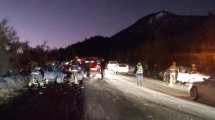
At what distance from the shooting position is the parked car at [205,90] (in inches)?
1012

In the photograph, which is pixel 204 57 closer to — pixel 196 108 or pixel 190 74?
pixel 190 74

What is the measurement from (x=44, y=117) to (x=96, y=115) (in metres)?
1.86

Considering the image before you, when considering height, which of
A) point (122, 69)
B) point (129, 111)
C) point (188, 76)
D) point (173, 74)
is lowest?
point (129, 111)

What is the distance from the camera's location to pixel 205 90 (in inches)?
1039

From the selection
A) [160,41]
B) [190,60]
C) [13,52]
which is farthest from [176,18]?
[13,52]

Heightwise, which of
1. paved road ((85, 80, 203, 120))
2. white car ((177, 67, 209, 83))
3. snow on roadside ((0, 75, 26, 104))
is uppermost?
white car ((177, 67, 209, 83))

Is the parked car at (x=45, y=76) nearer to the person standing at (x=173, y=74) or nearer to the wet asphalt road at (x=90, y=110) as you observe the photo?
the person standing at (x=173, y=74)

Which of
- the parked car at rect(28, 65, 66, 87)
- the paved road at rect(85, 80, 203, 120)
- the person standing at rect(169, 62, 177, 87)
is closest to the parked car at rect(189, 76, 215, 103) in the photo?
the paved road at rect(85, 80, 203, 120)

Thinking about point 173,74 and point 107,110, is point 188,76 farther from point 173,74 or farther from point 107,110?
point 107,110

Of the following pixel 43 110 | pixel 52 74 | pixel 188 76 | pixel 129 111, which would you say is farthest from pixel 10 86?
pixel 129 111

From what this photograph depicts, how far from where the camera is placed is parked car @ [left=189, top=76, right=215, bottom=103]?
2571cm

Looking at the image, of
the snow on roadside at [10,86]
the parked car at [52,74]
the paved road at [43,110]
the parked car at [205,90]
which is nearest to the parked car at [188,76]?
the parked car at [52,74]

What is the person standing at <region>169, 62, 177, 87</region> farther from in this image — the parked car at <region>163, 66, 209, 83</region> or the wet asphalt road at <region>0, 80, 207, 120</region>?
the wet asphalt road at <region>0, 80, 207, 120</region>

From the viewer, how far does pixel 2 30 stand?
5288 cm
